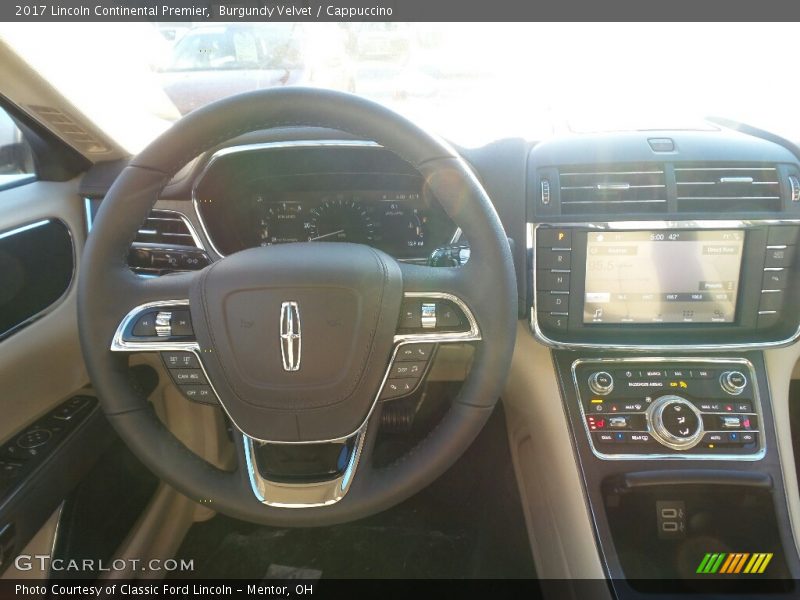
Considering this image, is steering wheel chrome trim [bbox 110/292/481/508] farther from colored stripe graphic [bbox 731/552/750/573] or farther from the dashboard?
colored stripe graphic [bbox 731/552/750/573]

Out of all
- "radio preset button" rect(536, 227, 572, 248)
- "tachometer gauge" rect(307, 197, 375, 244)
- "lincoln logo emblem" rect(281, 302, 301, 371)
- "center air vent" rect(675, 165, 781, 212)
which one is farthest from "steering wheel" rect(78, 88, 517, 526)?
"center air vent" rect(675, 165, 781, 212)

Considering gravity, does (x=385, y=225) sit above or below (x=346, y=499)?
above

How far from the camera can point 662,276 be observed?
161 centimetres

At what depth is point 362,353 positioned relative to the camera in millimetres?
1193

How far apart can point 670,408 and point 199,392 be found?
1.14 meters

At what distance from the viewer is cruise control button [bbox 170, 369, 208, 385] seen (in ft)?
4.04

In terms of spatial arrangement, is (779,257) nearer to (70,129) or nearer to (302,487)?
(302,487)

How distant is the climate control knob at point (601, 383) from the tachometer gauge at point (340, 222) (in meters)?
0.72

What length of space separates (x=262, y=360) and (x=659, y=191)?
3.44 feet

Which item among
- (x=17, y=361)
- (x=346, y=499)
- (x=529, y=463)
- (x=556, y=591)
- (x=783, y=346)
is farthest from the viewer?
(x=529, y=463)

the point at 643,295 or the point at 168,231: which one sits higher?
the point at 168,231

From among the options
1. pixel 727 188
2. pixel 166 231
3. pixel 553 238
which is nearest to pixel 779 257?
pixel 727 188
